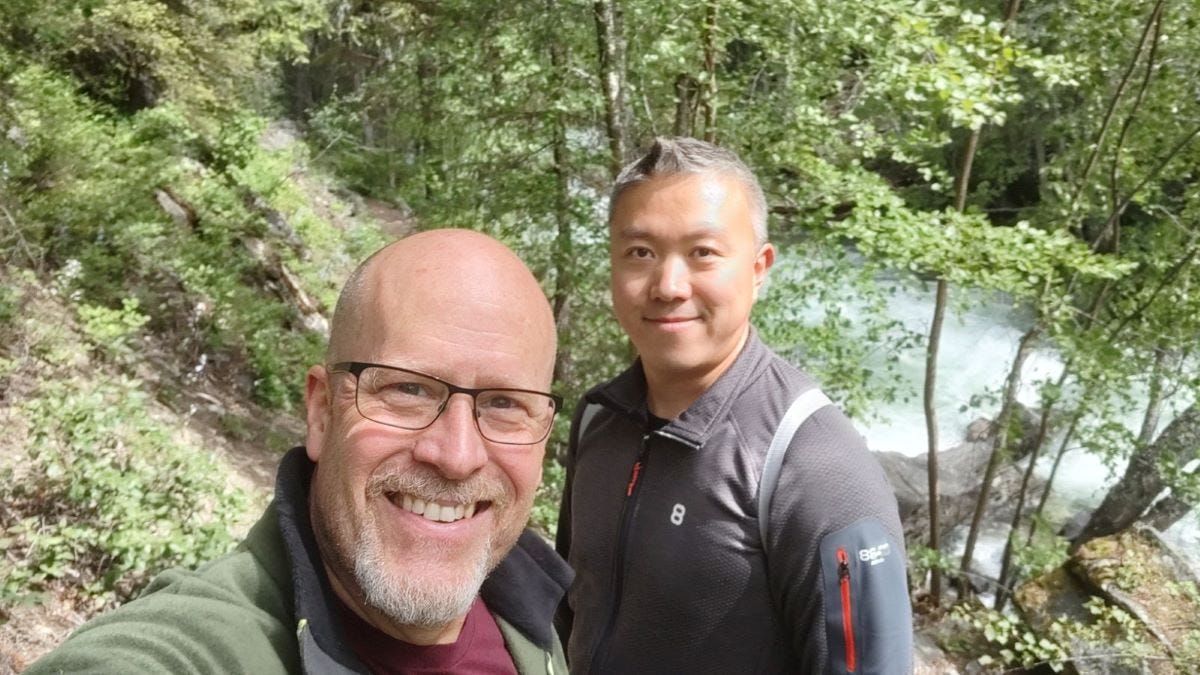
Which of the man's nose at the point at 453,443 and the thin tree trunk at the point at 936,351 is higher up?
the man's nose at the point at 453,443

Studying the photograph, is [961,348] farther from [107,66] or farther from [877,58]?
[107,66]

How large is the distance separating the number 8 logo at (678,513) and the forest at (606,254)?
2.84 meters

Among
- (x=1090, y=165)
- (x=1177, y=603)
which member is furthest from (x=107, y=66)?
(x=1177, y=603)

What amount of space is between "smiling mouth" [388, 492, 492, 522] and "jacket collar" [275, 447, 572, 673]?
15 cm

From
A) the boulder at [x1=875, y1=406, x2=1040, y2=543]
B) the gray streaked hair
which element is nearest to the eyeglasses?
the gray streaked hair

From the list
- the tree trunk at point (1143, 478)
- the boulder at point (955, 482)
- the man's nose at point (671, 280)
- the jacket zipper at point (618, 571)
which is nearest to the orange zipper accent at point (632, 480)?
the jacket zipper at point (618, 571)

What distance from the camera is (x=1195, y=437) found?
747 centimetres

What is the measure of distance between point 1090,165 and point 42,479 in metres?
7.86

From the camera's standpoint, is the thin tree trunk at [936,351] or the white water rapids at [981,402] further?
the white water rapids at [981,402]

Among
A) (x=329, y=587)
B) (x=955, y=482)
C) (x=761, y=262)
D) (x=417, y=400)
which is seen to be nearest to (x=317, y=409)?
(x=417, y=400)

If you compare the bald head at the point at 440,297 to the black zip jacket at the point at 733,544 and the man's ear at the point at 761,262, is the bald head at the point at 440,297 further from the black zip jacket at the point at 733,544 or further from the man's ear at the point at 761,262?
the man's ear at the point at 761,262

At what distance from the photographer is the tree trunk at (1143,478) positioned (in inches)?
294

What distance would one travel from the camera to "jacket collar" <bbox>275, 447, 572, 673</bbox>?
1.24 meters

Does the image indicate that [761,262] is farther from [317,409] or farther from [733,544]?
[317,409]
